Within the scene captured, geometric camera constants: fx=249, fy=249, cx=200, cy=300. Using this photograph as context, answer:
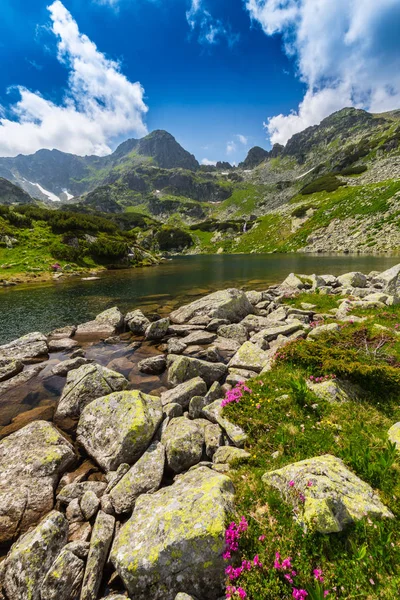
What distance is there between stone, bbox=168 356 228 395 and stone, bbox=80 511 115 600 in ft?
22.8

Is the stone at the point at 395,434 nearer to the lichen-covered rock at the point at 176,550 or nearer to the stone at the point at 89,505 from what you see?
the lichen-covered rock at the point at 176,550

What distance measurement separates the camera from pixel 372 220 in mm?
93000

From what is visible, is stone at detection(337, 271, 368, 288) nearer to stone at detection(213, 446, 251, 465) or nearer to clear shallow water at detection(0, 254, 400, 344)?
clear shallow water at detection(0, 254, 400, 344)

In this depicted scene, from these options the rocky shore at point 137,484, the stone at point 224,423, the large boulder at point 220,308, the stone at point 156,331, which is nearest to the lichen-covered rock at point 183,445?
the rocky shore at point 137,484

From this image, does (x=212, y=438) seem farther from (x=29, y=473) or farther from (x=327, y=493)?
(x=29, y=473)

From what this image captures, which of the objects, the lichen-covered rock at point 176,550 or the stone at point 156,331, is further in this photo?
the stone at point 156,331

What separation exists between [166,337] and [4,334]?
596 inches

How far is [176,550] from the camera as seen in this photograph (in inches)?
185

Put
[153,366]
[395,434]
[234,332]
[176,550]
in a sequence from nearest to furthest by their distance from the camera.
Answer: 1. [176,550]
2. [395,434]
3. [153,366]
4. [234,332]

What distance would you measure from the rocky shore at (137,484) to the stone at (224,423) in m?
0.05

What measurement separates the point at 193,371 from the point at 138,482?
20.9 feet

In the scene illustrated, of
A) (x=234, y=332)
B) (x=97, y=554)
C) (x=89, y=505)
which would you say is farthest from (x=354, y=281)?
(x=97, y=554)

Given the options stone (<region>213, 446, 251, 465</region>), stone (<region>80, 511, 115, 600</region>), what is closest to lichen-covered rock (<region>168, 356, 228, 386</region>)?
stone (<region>213, 446, 251, 465</region>)

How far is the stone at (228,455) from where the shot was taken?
23.1 feet
